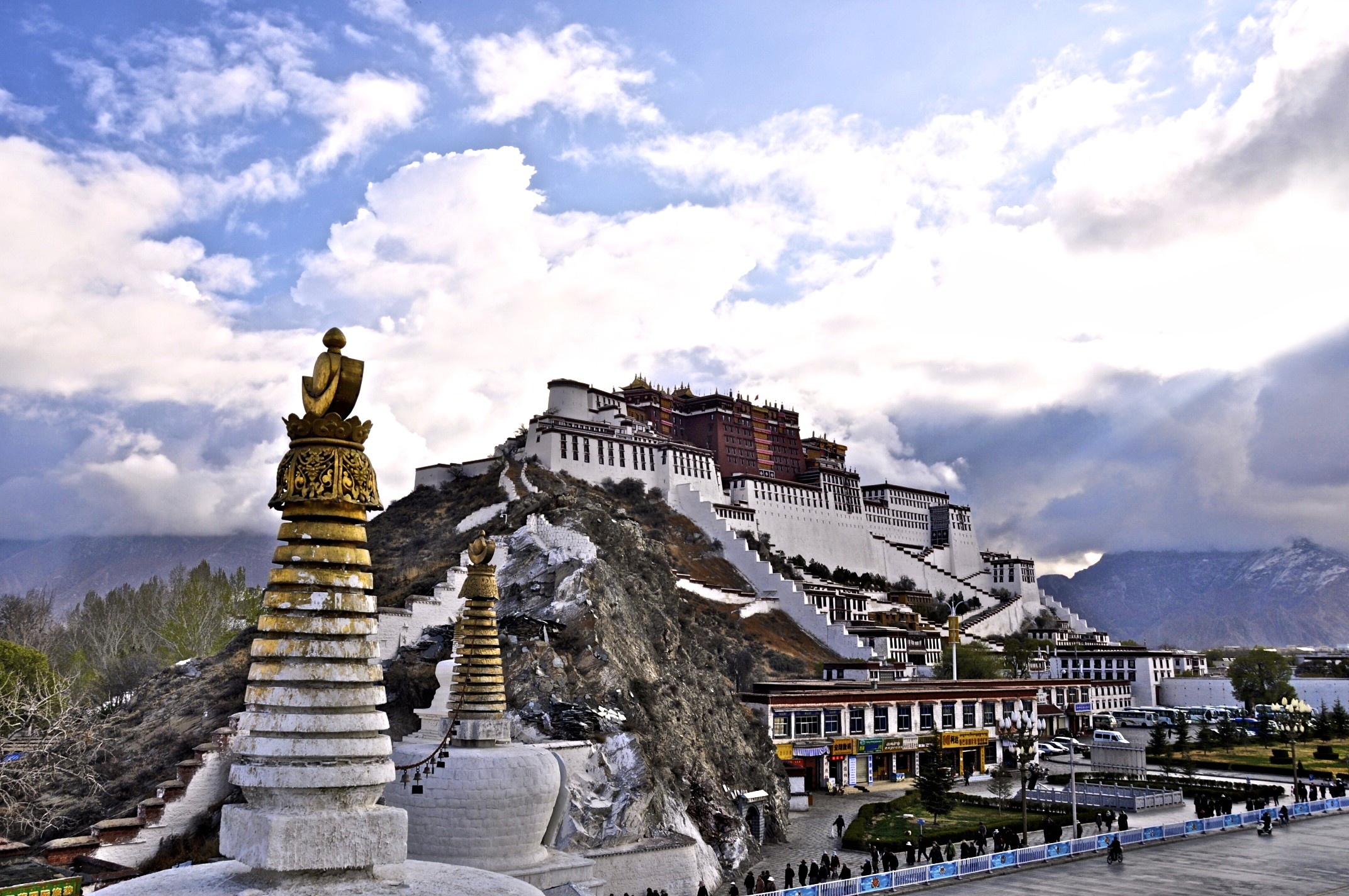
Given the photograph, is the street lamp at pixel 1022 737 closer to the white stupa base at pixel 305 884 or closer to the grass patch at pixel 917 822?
the grass patch at pixel 917 822

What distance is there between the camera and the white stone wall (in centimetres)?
2620

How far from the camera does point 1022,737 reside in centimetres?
4078

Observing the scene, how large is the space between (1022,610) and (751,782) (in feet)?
274

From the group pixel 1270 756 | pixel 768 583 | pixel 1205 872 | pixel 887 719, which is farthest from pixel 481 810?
pixel 768 583

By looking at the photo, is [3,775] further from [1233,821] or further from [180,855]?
[1233,821]

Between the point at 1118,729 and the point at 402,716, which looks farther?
the point at 1118,729

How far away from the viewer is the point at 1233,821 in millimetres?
39562

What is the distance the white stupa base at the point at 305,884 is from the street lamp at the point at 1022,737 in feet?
92.6

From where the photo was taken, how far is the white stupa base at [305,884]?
10.0 meters

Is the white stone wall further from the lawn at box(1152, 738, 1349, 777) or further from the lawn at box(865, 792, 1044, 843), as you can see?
the lawn at box(1152, 738, 1349, 777)

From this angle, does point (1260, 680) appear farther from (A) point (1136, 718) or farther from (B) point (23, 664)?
(B) point (23, 664)

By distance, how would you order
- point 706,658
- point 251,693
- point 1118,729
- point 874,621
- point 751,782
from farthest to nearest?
1. point 874,621
2. point 1118,729
3. point 706,658
4. point 751,782
5. point 251,693

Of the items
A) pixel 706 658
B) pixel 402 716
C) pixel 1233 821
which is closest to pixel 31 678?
pixel 402 716

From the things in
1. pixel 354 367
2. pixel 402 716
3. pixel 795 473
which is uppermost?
pixel 795 473
